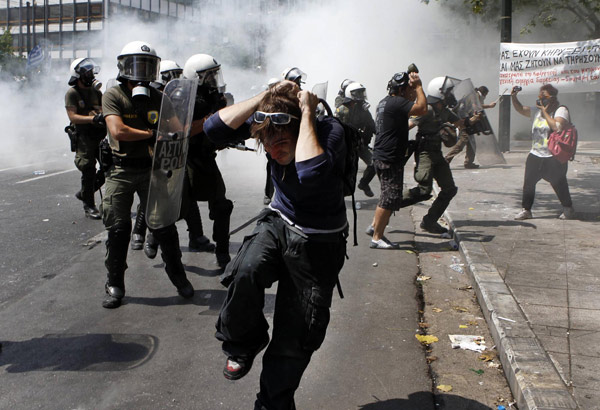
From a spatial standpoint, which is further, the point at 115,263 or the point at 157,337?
the point at 115,263

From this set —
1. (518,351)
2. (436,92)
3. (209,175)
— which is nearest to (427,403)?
(518,351)

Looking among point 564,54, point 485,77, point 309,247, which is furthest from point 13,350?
point 485,77

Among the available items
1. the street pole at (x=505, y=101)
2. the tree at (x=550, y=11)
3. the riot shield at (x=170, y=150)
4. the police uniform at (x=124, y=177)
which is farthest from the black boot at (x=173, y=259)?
the street pole at (x=505, y=101)

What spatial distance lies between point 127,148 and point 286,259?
89.6 inches

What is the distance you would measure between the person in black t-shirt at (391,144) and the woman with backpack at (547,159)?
6.28 feet

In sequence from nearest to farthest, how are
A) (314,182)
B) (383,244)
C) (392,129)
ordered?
(314,182) < (392,129) < (383,244)

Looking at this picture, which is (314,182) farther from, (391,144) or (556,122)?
(556,122)

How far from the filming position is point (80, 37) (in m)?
38.1

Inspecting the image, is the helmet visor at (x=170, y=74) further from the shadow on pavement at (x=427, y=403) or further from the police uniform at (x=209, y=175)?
the shadow on pavement at (x=427, y=403)

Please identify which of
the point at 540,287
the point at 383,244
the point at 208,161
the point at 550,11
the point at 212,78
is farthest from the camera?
the point at 550,11

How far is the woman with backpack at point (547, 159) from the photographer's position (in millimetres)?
7194

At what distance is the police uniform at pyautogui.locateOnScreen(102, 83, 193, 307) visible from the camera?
4.48 metres

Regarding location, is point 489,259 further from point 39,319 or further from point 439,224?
point 39,319

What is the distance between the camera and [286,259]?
269 centimetres
